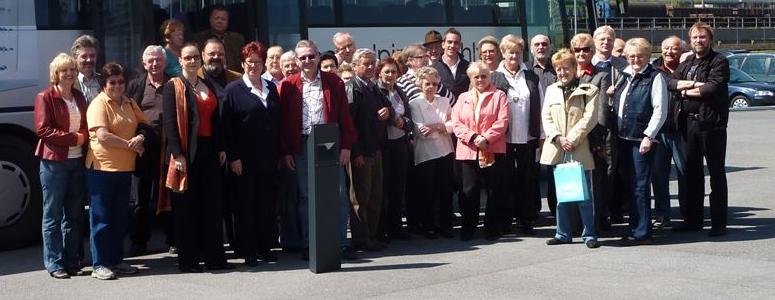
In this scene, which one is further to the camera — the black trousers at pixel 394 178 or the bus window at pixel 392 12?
the bus window at pixel 392 12

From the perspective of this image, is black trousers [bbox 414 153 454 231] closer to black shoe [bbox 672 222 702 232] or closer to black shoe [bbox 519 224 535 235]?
black shoe [bbox 519 224 535 235]

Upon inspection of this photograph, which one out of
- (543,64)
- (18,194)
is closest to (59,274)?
(18,194)

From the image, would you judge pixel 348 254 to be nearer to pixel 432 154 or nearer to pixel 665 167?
pixel 432 154

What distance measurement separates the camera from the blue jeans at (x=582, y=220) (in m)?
10.2

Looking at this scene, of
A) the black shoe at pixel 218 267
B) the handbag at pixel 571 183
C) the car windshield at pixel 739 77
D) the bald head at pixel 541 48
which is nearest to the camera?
the black shoe at pixel 218 267

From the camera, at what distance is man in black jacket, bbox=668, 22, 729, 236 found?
10641 millimetres

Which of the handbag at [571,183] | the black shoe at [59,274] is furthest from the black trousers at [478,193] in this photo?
the black shoe at [59,274]

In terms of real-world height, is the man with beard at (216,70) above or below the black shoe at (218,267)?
above

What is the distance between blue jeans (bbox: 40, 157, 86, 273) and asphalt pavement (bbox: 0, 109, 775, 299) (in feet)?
0.63

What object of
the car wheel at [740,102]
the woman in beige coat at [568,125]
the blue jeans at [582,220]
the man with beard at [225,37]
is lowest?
the blue jeans at [582,220]

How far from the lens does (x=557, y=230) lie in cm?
1044

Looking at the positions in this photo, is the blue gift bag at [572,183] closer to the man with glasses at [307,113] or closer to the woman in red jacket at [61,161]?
the man with glasses at [307,113]

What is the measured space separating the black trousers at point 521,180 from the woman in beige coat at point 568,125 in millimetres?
586

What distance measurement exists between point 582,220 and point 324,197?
247 centimetres
